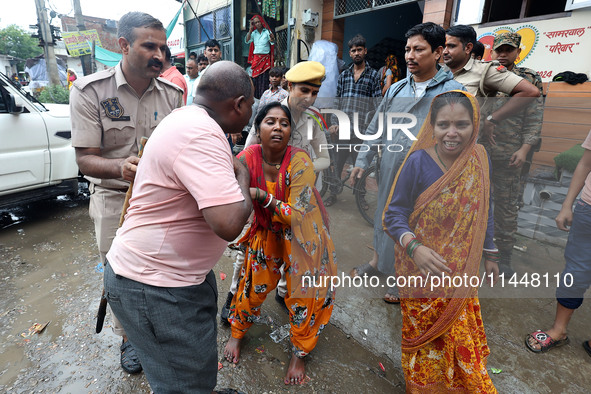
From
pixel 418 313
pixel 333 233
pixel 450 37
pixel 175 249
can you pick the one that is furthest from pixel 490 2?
pixel 175 249

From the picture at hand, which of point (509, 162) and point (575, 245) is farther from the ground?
point (509, 162)

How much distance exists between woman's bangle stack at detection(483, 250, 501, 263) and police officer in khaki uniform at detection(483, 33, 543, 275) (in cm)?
5

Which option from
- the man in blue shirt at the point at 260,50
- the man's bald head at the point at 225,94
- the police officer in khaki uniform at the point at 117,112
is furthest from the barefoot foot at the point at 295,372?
the man in blue shirt at the point at 260,50

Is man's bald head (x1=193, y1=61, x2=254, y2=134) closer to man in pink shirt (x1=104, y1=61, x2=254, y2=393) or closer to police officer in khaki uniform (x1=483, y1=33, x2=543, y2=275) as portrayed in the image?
man in pink shirt (x1=104, y1=61, x2=254, y2=393)

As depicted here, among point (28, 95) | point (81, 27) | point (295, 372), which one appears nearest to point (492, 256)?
point (295, 372)

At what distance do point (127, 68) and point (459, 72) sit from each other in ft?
7.70

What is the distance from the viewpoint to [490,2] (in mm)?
4125

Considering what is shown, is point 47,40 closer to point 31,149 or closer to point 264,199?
point 31,149

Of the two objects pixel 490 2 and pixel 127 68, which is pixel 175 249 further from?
pixel 490 2

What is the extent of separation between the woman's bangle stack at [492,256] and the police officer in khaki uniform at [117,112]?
5.74 feet

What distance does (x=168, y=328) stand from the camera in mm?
1174

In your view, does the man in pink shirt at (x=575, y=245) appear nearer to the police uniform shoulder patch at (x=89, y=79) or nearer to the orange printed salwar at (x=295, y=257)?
the orange printed salwar at (x=295, y=257)

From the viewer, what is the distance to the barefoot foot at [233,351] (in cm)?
205

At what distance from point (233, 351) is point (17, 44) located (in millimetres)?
42388
